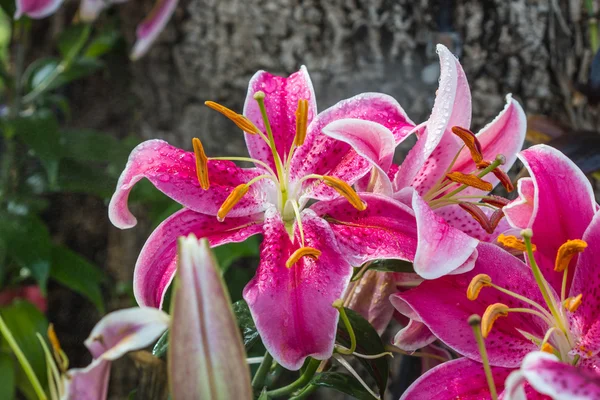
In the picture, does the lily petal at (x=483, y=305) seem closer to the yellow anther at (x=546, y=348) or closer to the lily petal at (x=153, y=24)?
the yellow anther at (x=546, y=348)

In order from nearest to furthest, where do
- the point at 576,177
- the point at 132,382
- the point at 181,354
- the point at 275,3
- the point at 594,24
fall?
the point at 181,354 < the point at 576,177 < the point at 594,24 < the point at 275,3 < the point at 132,382

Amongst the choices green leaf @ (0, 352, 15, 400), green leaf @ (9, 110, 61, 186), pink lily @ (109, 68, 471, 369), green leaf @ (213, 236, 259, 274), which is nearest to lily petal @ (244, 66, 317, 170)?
A: pink lily @ (109, 68, 471, 369)

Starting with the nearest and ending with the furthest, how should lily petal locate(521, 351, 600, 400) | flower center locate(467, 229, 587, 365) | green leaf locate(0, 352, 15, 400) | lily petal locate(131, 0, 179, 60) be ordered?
lily petal locate(521, 351, 600, 400) < flower center locate(467, 229, 587, 365) < green leaf locate(0, 352, 15, 400) < lily petal locate(131, 0, 179, 60)

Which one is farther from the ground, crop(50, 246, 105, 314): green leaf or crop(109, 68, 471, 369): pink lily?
crop(109, 68, 471, 369): pink lily

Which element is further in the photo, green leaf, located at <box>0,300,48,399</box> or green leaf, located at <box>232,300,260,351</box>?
green leaf, located at <box>0,300,48,399</box>

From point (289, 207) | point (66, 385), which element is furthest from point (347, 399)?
point (66, 385)

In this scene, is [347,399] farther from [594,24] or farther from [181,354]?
[181,354]

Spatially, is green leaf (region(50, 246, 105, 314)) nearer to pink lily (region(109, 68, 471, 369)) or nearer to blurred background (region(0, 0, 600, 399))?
blurred background (region(0, 0, 600, 399))

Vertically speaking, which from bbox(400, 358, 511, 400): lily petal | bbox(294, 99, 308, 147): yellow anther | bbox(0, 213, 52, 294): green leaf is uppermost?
bbox(294, 99, 308, 147): yellow anther
